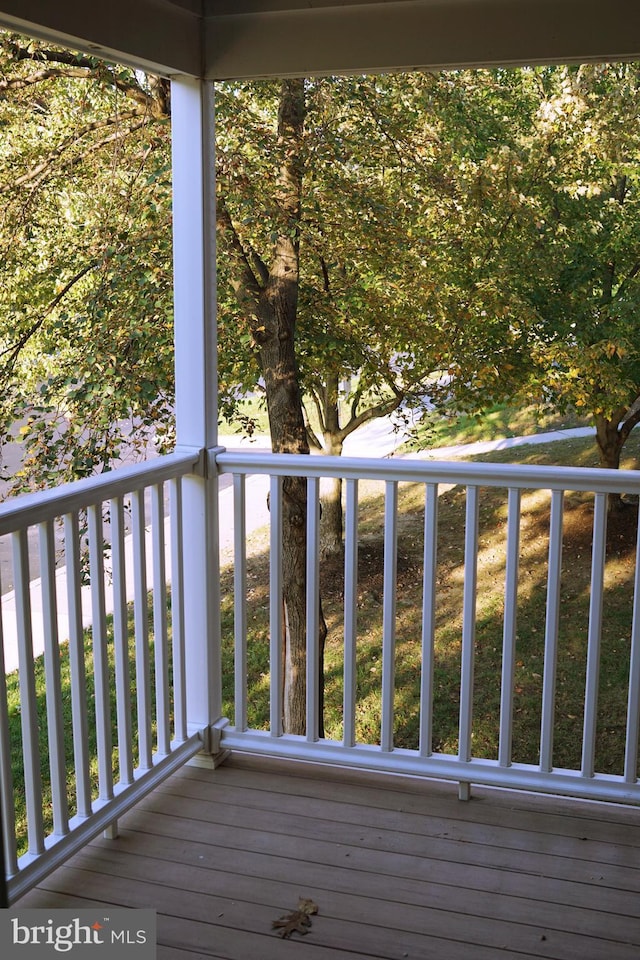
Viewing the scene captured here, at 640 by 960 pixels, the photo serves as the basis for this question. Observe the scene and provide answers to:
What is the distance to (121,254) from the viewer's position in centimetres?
584

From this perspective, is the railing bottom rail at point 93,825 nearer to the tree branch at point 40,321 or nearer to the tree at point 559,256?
the tree branch at point 40,321

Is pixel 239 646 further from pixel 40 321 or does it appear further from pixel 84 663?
pixel 40 321

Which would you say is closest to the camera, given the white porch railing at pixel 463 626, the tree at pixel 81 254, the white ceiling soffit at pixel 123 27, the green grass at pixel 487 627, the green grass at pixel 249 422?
the white ceiling soffit at pixel 123 27

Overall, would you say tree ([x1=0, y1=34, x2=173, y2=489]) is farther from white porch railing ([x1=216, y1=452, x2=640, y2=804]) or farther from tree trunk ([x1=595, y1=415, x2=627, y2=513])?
tree trunk ([x1=595, y1=415, x2=627, y2=513])

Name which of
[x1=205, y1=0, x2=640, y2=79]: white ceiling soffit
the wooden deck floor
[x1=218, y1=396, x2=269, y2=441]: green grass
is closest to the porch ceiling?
[x1=205, y1=0, x2=640, y2=79]: white ceiling soffit

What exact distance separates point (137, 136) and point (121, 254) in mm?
981

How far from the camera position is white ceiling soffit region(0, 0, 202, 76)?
217 cm

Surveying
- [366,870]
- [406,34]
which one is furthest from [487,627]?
[406,34]

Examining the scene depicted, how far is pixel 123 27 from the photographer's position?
247 centimetres

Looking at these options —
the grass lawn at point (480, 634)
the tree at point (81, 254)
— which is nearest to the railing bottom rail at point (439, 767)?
the tree at point (81, 254)

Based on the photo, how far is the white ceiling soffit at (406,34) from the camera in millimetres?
2547

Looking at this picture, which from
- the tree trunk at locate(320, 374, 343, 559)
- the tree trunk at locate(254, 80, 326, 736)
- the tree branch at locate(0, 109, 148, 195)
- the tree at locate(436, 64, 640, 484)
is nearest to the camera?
the tree branch at locate(0, 109, 148, 195)

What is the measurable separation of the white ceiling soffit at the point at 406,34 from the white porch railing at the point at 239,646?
1.13 metres

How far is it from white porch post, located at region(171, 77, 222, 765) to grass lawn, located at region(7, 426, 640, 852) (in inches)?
159
